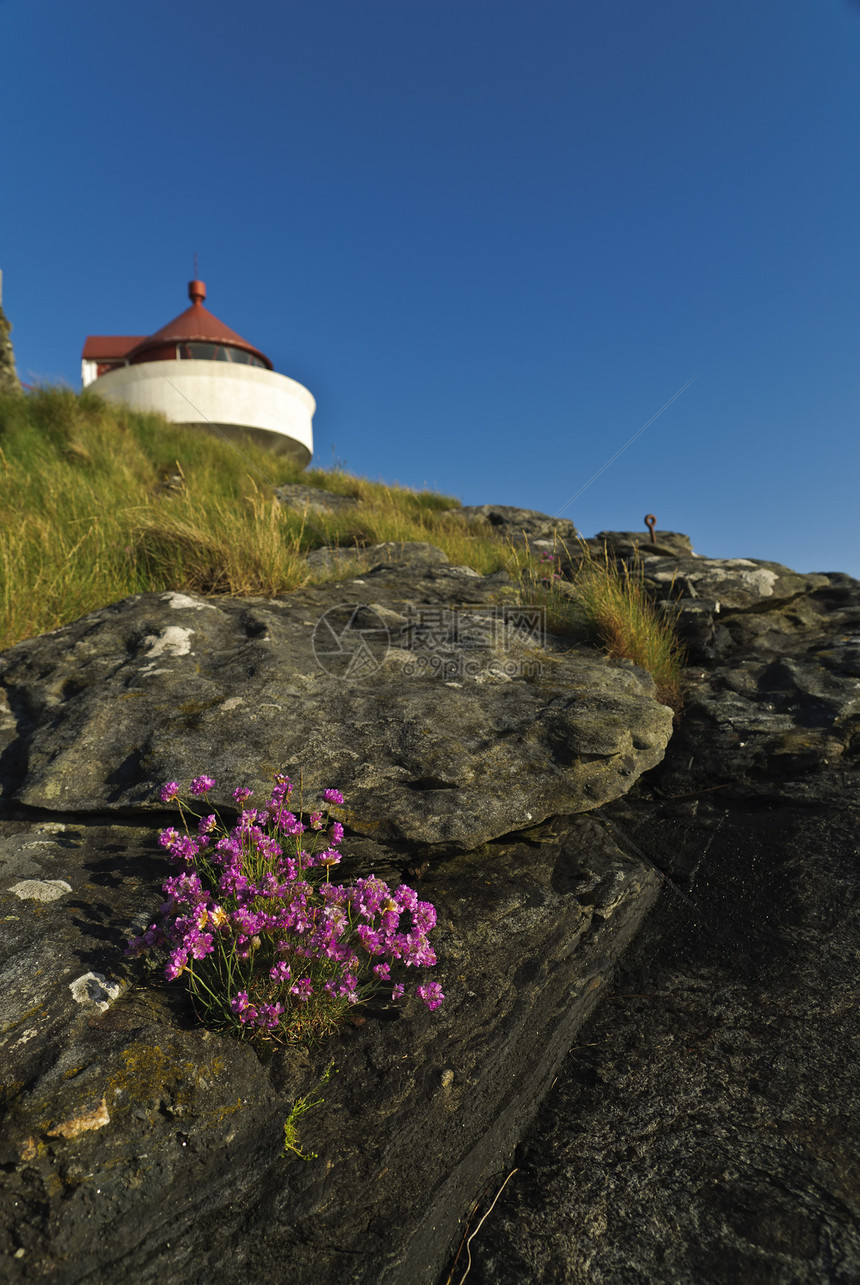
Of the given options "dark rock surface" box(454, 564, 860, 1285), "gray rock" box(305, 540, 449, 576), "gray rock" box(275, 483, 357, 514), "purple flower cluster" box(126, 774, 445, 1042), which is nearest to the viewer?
"dark rock surface" box(454, 564, 860, 1285)

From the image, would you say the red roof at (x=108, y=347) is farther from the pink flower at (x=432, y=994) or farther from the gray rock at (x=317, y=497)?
the pink flower at (x=432, y=994)

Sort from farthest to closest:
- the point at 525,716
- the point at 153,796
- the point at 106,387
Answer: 1. the point at 106,387
2. the point at 525,716
3. the point at 153,796

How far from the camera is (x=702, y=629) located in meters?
5.08

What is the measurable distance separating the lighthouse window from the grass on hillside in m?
12.3

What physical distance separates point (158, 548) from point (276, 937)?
412 cm

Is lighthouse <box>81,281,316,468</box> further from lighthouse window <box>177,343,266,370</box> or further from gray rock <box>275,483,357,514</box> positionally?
gray rock <box>275,483,357,514</box>

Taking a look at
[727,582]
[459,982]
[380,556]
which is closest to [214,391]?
[380,556]

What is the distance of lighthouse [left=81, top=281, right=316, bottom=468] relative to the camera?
17.1 m

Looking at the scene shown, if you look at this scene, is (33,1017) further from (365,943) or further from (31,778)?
(31,778)

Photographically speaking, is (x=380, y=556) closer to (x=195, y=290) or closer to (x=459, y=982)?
(x=459, y=982)

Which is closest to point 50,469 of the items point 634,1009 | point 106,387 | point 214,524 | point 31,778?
point 214,524

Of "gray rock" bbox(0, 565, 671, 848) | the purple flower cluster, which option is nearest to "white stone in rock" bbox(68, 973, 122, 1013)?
the purple flower cluster

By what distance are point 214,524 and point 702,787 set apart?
450 centimetres

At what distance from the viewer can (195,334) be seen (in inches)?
810
